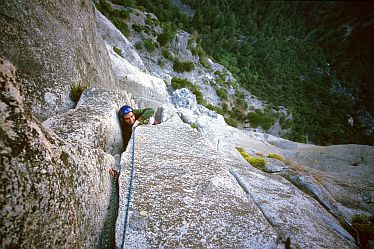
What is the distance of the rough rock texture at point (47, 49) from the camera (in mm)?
6867

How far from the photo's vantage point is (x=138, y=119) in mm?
9852

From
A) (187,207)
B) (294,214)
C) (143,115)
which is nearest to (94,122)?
(143,115)

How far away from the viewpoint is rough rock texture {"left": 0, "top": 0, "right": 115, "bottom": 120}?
22.5ft

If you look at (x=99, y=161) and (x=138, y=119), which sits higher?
(x=138, y=119)

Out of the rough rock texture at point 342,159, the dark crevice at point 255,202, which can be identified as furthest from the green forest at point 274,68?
the dark crevice at point 255,202

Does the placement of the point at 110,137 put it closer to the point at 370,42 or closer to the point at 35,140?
the point at 35,140

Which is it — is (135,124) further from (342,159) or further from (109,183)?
(342,159)

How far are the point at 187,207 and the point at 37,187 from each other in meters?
3.07

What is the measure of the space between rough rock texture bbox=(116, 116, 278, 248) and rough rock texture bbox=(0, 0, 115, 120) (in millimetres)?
3534

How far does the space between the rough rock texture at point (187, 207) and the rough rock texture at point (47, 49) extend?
11.6ft

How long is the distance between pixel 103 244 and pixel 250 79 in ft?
315

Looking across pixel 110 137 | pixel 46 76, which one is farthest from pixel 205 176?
pixel 46 76

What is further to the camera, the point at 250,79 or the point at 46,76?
the point at 250,79

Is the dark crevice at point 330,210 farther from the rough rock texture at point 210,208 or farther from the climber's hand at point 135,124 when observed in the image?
the climber's hand at point 135,124
